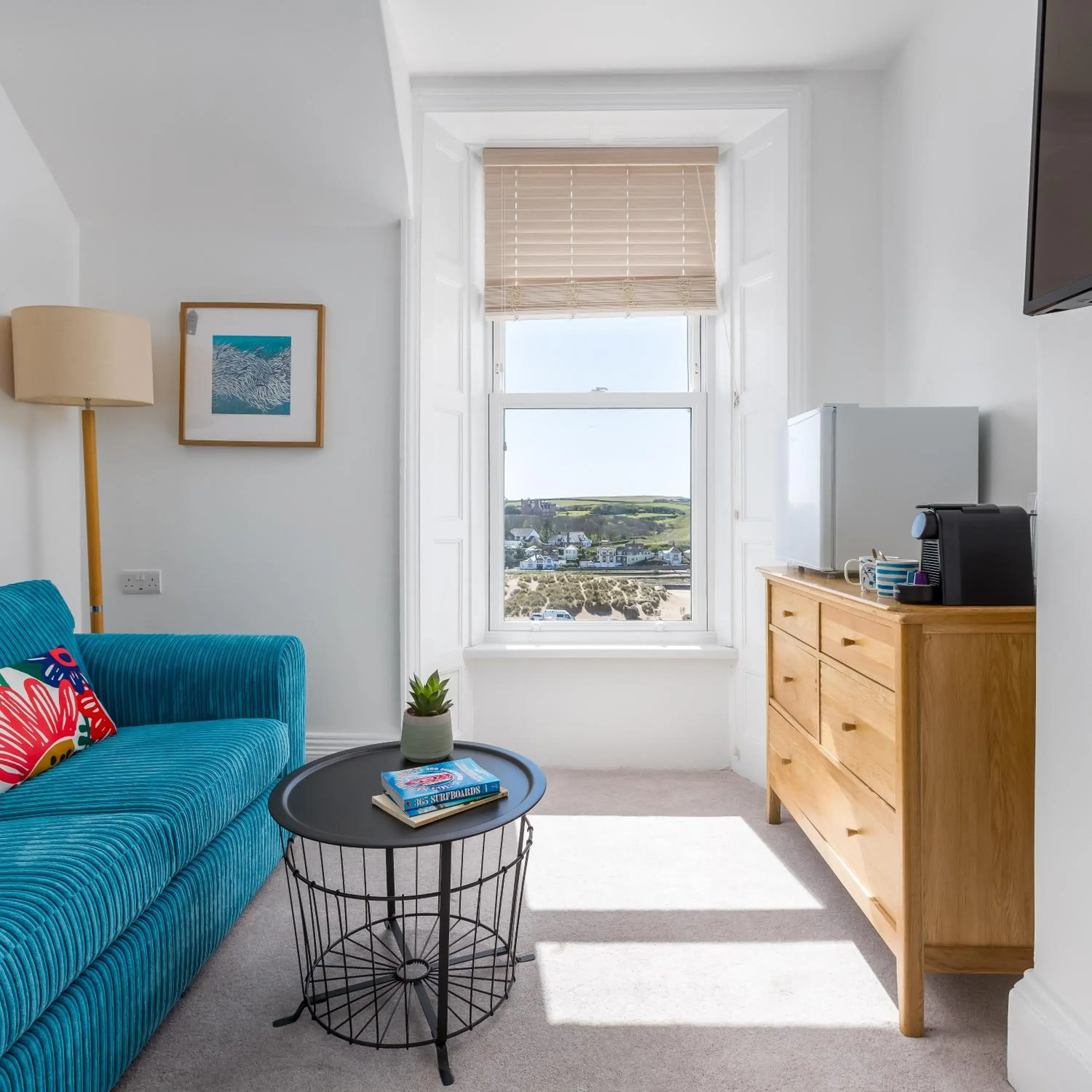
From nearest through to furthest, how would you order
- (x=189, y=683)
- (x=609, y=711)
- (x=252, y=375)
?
(x=189, y=683) → (x=252, y=375) → (x=609, y=711)

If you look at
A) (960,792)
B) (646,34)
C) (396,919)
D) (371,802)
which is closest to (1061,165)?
(960,792)

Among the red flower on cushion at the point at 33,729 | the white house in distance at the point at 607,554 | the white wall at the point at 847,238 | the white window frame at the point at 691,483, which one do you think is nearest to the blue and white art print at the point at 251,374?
the white window frame at the point at 691,483

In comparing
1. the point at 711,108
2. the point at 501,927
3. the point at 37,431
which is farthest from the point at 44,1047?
the point at 711,108

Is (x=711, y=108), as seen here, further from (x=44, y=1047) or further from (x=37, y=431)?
(x=44, y=1047)

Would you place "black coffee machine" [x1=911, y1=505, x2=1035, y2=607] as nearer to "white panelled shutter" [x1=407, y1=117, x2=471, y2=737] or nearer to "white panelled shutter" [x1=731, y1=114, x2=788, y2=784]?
"white panelled shutter" [x1=731, y1=114, x2=788, y2=784]

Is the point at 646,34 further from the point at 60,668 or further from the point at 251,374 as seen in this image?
the point at 60,668

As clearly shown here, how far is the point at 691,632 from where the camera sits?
3.37 m

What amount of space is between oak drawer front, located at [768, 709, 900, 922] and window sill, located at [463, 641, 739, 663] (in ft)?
2.11

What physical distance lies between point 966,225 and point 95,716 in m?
2.78

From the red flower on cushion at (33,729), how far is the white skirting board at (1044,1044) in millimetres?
2058

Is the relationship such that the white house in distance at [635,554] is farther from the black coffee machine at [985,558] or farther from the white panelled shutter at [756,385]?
the black coffee machine at [985,558]

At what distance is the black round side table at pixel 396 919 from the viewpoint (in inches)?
56.1

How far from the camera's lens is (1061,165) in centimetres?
123

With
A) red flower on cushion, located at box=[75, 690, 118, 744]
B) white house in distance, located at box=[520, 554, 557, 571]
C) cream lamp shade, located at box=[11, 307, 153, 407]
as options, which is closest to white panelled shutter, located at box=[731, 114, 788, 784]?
white house in distance, located at box=[520, 554, 557, 571]
